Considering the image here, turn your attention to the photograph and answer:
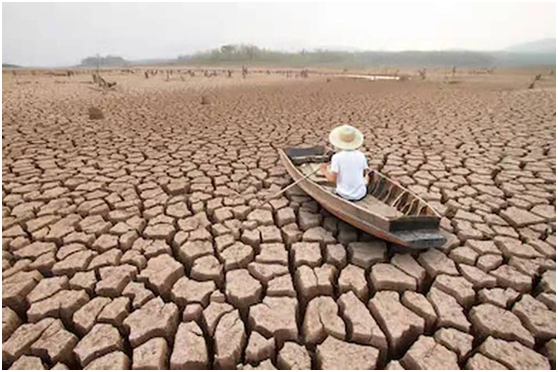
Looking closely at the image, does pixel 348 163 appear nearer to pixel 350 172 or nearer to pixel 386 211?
pixel 350 172

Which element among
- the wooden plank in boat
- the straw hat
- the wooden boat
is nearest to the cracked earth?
the wooden boat

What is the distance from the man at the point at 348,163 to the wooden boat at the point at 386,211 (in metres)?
0.14

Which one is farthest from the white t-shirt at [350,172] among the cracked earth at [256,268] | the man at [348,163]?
the cracked earth at [256,268]

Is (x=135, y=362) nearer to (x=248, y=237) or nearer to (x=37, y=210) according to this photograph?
(x=248, y=237)

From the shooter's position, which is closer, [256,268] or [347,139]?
[256,268]

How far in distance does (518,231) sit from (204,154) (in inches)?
169

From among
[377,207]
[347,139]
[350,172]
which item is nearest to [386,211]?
[377,207]

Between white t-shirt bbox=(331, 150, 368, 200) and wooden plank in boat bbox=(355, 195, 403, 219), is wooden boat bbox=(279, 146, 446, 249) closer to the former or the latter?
wooden plank in boat bbox=(355, 195, 403, 219)

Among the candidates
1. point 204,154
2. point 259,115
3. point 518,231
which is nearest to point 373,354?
point 518,231

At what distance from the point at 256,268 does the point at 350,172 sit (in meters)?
1.33

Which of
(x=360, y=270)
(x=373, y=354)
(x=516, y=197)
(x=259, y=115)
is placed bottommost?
(x=373, y=354)

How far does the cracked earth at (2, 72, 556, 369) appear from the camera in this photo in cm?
187

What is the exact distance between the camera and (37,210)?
339 centimetres

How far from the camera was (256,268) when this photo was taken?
2504 mm
